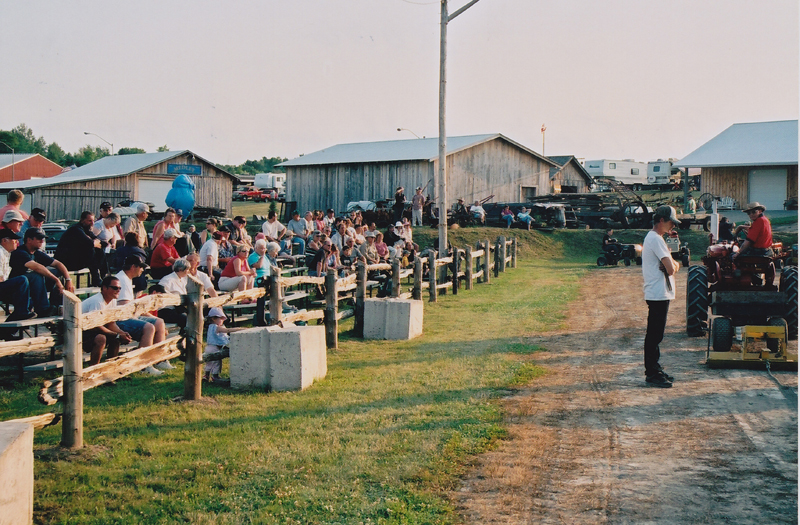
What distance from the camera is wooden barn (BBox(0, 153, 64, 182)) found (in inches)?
2694

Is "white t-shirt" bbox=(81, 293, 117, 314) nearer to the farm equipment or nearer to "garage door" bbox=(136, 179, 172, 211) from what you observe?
the farm equipment

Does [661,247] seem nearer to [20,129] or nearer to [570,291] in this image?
[570,291]

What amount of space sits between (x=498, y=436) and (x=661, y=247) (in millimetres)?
3350

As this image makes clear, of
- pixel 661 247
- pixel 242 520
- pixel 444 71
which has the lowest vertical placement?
pixel 242 520

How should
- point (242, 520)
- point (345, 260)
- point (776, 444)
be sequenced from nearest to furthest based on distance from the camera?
point (242, 520)
point (776, 444)
point (345, 260)

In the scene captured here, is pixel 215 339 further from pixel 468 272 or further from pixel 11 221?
pixel 468 272

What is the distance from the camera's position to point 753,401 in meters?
8.02

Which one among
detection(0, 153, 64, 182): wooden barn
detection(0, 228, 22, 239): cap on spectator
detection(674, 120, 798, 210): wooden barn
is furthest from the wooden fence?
detection(0, 153, 64, 182): wooden barn

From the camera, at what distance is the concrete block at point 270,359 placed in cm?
849

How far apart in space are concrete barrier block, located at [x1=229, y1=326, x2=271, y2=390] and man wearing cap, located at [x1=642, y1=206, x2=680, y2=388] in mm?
4305

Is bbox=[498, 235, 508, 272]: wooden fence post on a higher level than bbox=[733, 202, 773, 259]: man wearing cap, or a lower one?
lower

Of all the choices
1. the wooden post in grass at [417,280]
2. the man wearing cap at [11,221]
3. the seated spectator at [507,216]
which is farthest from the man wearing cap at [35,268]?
the seated spectator at [507,216]

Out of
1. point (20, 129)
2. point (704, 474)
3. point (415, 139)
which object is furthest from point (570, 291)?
point (20, 129)

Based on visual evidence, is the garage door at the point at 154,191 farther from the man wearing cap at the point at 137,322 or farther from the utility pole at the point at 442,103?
the man wearing cap at the point at 137,322
